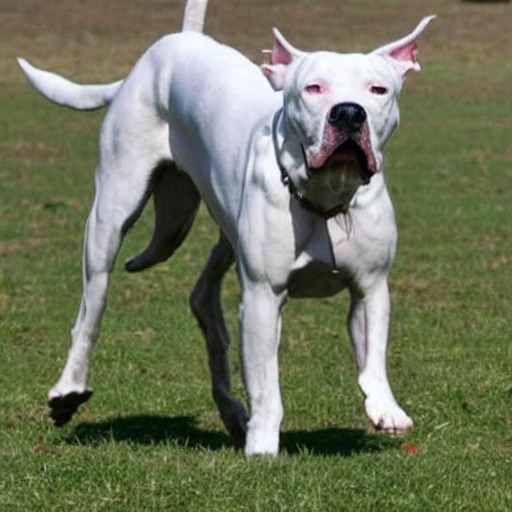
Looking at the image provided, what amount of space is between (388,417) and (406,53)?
4.58 feet

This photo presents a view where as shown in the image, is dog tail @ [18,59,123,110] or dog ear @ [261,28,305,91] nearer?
dog ear @ [261,28,305,91]

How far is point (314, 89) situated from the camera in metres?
6.50

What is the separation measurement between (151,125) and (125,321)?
3464mm

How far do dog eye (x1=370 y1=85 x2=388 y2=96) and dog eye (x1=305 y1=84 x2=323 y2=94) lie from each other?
0.19 metres

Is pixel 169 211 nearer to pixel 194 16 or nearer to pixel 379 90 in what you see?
pixel 194 16

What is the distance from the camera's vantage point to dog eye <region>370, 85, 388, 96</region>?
6.50 metres

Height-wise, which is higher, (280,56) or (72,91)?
(280,56)

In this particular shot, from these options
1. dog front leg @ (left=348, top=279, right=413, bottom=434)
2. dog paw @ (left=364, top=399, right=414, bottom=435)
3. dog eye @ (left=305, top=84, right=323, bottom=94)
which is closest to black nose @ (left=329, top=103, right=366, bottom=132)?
dog eye @ (left=305, top=84, right=323, bottom=94)

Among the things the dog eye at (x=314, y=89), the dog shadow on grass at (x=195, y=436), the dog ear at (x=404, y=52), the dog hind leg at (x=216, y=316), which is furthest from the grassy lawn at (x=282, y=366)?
the dog ear at (x=404, y=52)

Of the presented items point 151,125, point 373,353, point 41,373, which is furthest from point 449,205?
point 373,353

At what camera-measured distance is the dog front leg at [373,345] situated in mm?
6770

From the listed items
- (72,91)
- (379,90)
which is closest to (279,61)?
(379,90)

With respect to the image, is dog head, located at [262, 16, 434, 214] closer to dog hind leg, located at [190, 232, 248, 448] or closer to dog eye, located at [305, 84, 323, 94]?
dog eye, located at [305, 84, 323, 94]

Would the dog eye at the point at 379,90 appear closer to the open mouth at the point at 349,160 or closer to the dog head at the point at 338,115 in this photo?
the dog head at the point at 338,115
